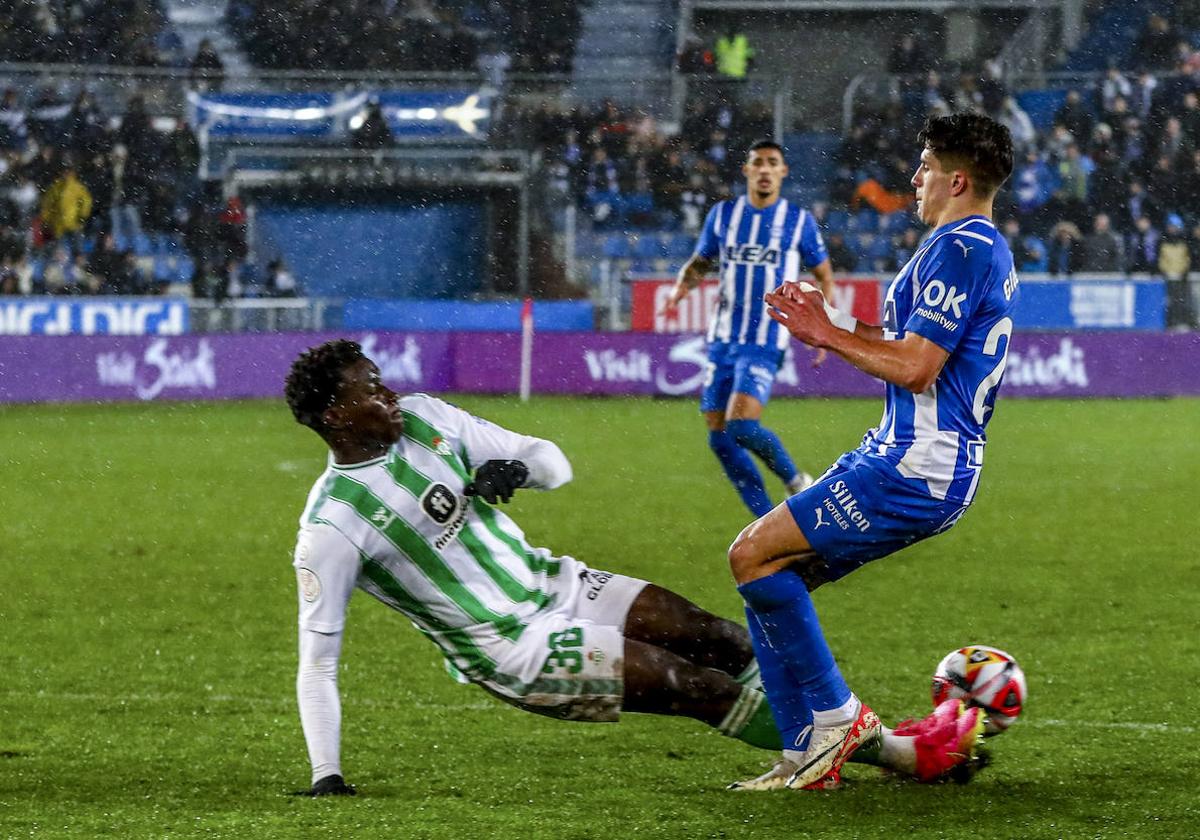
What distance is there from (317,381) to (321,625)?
0.63 metres

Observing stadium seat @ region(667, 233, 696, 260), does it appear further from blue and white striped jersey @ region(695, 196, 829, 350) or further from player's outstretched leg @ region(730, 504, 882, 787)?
player's outstretched leg @ region(730, 504, 882, 787)

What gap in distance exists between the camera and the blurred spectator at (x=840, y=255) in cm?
2231

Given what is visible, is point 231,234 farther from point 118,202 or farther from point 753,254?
point 753,254

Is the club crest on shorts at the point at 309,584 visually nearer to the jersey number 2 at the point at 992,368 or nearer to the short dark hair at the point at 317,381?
the short dark hair at the point at 317,381

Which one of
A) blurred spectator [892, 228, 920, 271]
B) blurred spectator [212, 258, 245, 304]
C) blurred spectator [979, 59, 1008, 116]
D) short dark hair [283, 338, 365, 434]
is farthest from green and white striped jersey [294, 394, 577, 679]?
blurred spectator [979, 59, 1008, 116]

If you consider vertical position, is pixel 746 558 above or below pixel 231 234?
above

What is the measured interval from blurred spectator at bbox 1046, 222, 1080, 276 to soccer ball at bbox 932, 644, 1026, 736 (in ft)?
56.9

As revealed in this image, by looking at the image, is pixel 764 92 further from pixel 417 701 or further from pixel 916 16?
pixel 417 701

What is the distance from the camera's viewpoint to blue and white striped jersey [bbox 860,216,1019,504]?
4.30 metres

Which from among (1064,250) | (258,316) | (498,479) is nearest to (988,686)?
(498,479)

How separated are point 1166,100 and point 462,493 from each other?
2144 centimetres

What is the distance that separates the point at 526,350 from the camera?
63.0 ft

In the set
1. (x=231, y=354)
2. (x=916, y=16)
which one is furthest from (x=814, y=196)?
(x=231, y=354)

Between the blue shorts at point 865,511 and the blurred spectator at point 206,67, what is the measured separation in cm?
1988
